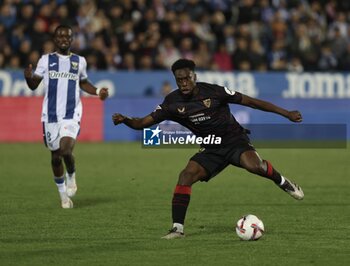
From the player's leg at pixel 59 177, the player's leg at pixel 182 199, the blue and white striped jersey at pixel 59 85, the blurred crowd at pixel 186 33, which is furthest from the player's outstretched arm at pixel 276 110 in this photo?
the blurred crowd at pixel 186 33

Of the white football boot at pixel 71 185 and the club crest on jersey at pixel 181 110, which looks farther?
the white football boot at pixel 71 185

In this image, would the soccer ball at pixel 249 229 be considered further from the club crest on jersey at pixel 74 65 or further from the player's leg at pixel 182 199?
the club crest on jersey at pixel 74 65

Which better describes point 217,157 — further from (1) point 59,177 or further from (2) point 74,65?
(2) point 74,65

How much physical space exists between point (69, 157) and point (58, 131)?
1.17ft

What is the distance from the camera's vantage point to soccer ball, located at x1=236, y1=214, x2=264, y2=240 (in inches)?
376

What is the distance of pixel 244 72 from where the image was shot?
2466 cm

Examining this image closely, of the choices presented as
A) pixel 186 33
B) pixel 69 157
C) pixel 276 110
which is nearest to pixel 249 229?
pixel 276 110

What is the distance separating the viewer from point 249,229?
9547 millimetres

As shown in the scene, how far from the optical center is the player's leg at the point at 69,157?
12.4 metres

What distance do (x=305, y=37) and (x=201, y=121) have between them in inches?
663

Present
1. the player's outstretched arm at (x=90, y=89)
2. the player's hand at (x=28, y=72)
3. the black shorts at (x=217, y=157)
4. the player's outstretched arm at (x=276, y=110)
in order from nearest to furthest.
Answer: the player's outstretched arm at (x=276, y=110) → the black shorts at (x=217, y=157) → the player's hand at (x=28, y=72) → the player's outstretched arm at (x=90, y=89)

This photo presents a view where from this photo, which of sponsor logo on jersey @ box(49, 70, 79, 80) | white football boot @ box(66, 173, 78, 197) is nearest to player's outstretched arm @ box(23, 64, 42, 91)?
sponsor logo on jersey @ box(49, 70, 79, 80)

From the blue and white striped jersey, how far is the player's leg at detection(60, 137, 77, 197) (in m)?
0.34

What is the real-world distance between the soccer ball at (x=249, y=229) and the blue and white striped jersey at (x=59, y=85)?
3739mm
